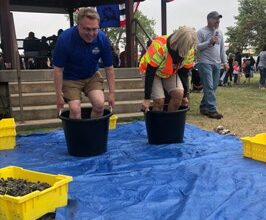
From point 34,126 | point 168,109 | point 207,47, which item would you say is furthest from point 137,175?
point 207,47

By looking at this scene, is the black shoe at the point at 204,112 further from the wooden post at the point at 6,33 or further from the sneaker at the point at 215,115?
the wooden post at the point at 6,33

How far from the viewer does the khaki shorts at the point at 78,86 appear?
4328mm

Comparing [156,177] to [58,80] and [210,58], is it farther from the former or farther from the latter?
[210,58]

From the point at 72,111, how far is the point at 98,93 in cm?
35

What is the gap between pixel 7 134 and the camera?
462 centimetres

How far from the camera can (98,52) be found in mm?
4285

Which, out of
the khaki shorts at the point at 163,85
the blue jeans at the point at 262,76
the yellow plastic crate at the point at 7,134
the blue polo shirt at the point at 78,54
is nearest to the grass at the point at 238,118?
the khaki shorts at the point at 163,85

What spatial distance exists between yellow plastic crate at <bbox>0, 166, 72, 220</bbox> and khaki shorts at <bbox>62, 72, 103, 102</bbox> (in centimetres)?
149

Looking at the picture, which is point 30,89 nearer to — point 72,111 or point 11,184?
point 72,111

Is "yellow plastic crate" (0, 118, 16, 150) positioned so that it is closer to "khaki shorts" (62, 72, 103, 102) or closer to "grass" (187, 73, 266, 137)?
"khaki shorts" (62, 72, 103, 102)

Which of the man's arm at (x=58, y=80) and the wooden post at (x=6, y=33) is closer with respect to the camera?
the man's arm at (x=58, y=80)

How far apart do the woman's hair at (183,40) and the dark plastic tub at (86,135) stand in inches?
40.2

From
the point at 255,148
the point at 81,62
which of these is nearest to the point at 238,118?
the point at 255,148

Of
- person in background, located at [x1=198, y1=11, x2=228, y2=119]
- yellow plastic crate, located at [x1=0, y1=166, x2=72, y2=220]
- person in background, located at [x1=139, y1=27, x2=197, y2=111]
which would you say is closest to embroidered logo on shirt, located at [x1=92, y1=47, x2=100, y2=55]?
person in background, located at [x1=139, y1=27, x2=197, y2=111]
